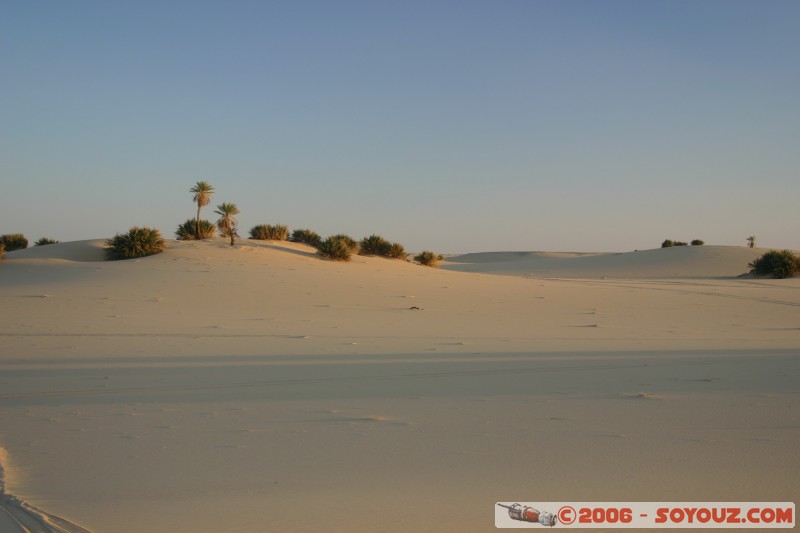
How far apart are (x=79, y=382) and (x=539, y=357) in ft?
17.6


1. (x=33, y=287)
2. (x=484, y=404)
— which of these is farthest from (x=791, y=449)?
(x=33, y=287)

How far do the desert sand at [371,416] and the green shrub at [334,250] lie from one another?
10981mm

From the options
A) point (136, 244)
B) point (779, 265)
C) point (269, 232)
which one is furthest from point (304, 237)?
point (779, 265)

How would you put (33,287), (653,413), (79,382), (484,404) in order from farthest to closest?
(33,287) → (79,382) → (484,404) → (653,413)

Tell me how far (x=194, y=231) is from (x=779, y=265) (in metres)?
26.2

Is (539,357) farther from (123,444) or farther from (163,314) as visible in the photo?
(163,314)

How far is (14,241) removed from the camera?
99.8 feet

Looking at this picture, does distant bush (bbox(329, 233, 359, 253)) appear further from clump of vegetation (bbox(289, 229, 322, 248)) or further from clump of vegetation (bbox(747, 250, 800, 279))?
clump of vegetation (bbox(747, 250, 800, 279))

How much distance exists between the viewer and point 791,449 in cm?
443

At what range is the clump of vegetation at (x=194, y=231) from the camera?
1064 inches

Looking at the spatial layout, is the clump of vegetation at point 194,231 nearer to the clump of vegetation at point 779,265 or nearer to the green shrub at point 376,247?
the green shrub at point 376,247

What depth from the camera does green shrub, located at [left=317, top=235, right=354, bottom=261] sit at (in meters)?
24.8

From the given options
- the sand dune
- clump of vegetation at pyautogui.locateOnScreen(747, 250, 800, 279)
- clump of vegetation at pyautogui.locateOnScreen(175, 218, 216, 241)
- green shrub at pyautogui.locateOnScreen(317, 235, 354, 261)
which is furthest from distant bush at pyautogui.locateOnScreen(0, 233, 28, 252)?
clump of vegetation at pyautogui.locateOnScreen(747, 250, 800, 279)

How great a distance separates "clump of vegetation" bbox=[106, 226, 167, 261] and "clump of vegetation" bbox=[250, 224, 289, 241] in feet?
20.8
